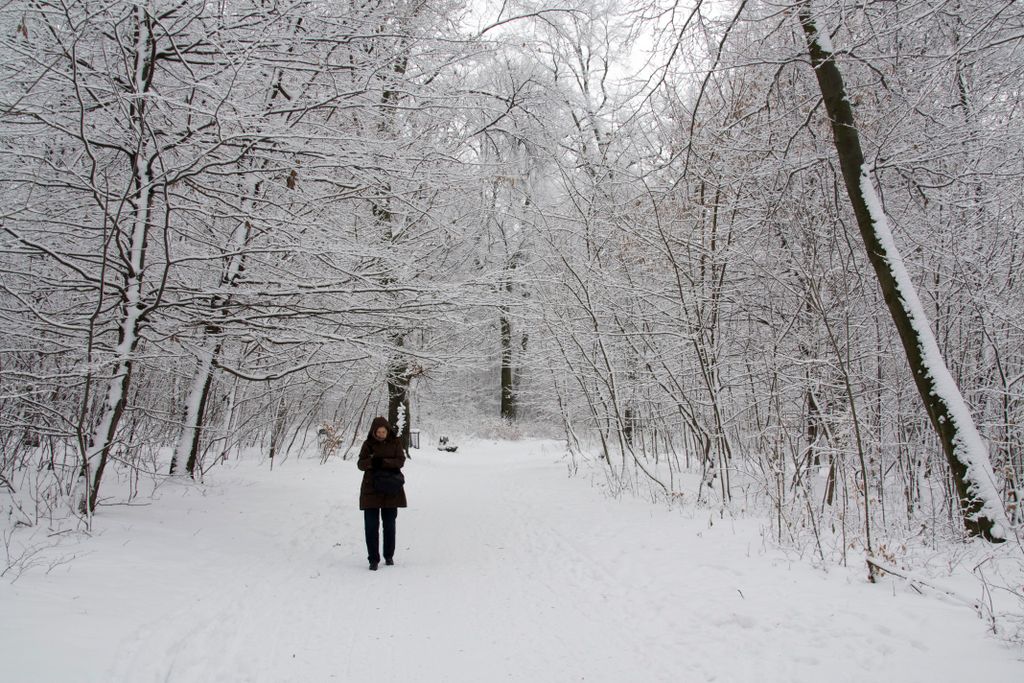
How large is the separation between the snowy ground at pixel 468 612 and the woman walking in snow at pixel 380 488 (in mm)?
275

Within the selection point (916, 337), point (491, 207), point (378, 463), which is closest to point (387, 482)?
point (378, 463)

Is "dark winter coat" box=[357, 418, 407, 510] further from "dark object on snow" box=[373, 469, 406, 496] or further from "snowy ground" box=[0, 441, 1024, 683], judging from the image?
"snowy ground" box=[0, 441, 1024, 683]

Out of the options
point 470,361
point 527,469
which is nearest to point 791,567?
point 470,361

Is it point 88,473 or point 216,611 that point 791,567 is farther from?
point 88,473

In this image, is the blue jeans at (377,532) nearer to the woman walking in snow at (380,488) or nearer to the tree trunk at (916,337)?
the woman walking in snow at (380,488)

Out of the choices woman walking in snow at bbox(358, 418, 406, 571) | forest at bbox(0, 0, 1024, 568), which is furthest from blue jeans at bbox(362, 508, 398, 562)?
forest at bbox(0, 0, 1024, 568)

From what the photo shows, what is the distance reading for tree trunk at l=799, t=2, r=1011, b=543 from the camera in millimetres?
4855

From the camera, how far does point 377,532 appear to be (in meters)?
5.91

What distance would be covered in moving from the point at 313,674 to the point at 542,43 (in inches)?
225

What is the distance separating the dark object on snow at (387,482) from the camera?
6.03 m

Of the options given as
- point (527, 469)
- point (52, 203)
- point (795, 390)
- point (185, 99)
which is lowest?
point (527, 469)

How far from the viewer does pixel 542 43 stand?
19.0 ft

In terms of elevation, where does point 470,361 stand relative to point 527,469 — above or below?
above

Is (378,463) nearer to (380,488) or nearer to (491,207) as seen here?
(380,488)
